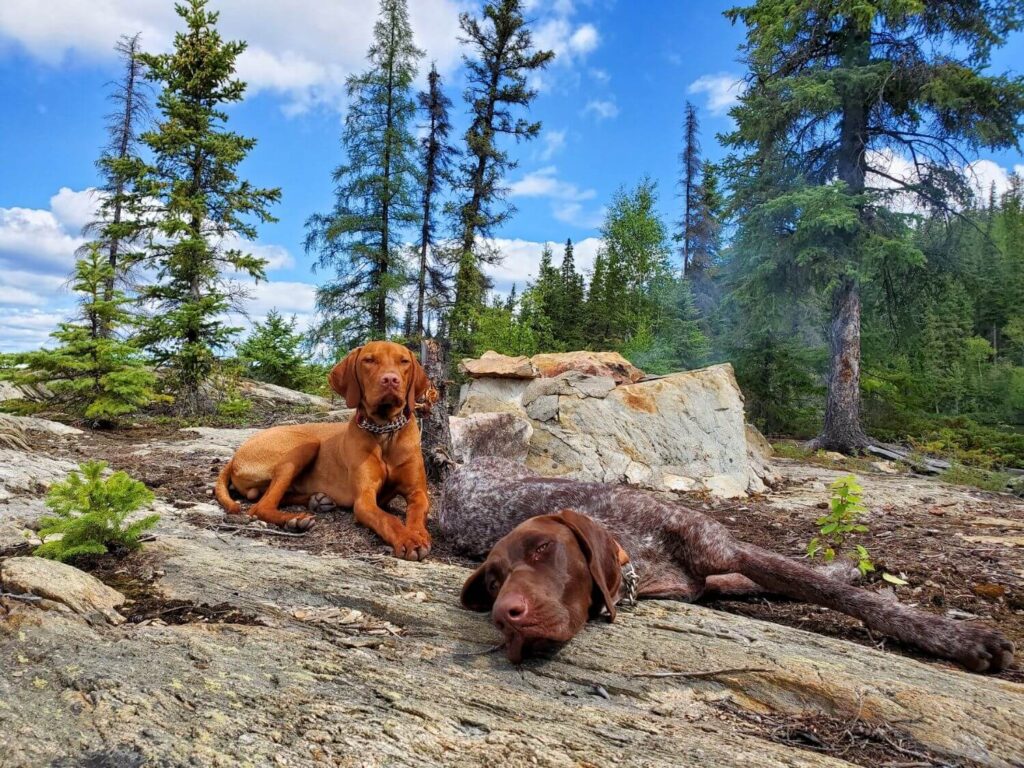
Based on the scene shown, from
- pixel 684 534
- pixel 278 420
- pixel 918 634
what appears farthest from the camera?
pixel 278 420

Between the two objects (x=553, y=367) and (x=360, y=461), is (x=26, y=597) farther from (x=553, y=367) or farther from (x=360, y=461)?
(x=553, y=367)

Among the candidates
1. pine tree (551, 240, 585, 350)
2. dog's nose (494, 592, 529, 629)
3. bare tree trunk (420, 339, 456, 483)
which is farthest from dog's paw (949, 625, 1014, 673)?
pine tree (551, 240, 585, 350)

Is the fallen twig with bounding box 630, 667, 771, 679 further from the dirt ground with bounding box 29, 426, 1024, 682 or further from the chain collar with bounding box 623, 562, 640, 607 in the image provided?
the dirt ground with bounding box 29, 426, 1024, 682

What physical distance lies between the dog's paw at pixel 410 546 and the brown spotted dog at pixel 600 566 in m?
0.38

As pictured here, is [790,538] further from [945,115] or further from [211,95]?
[211,95]

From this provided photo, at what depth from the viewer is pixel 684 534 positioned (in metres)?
3.62

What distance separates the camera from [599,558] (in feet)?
8.91

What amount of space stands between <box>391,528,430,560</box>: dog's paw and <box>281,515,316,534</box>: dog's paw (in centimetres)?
82

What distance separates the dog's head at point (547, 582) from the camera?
7.54ft

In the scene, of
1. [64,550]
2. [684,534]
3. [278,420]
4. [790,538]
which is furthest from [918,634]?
[278,420]

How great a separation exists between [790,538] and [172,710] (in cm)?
517

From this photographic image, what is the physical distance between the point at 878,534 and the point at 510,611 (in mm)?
4809

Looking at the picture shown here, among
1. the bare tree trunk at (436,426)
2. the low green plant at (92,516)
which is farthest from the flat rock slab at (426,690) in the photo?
the bare tree trunk at (436,426)

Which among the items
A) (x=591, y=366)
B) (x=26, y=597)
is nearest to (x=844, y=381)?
(x=591, y=366)
